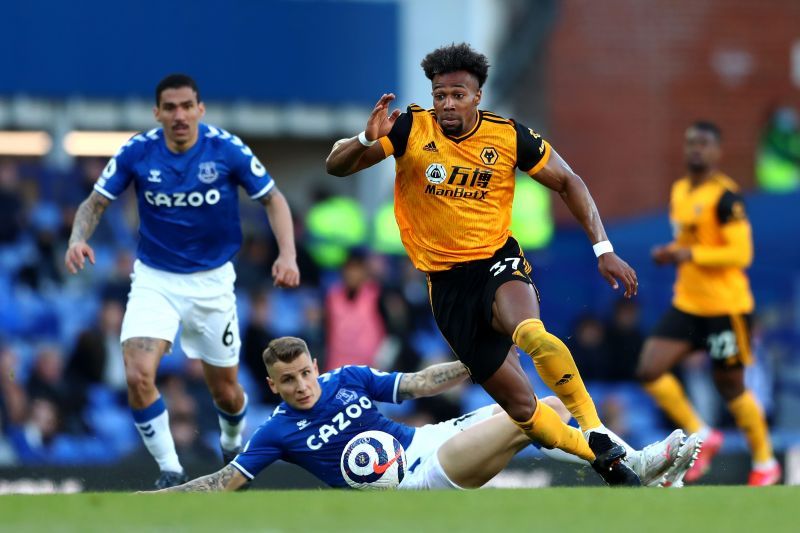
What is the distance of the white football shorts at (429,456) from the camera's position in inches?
338

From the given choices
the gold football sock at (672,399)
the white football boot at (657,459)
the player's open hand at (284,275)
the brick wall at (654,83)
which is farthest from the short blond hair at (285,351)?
the brick wall at (654,83)

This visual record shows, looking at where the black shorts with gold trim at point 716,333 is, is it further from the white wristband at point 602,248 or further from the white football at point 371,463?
the white wristband at point 602,248

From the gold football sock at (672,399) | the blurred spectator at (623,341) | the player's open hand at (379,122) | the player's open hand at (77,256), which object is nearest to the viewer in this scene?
the player's open hand at (379,122)

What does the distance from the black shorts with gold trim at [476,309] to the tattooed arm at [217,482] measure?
4.38ft

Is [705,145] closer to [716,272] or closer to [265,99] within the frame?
[716,272]

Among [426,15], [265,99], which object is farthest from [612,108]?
[265,99]

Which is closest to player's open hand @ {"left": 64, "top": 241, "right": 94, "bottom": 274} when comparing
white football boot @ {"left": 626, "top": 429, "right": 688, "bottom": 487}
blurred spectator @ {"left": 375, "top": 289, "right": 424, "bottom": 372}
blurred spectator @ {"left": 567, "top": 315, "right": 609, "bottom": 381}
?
white football boot @ {"left": 626, "top": 429, "right": 688, "bottom": 487}

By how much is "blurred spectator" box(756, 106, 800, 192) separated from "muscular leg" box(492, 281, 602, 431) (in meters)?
15.1

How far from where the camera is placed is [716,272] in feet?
38.6

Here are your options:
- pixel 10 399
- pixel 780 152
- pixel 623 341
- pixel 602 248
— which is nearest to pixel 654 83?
pixel 780 152

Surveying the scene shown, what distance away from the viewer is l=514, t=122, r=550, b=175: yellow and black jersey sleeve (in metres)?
8.05

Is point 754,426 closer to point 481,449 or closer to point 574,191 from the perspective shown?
point 481,449

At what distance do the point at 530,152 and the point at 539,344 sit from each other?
3.39 feet

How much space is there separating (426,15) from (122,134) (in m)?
4.16
